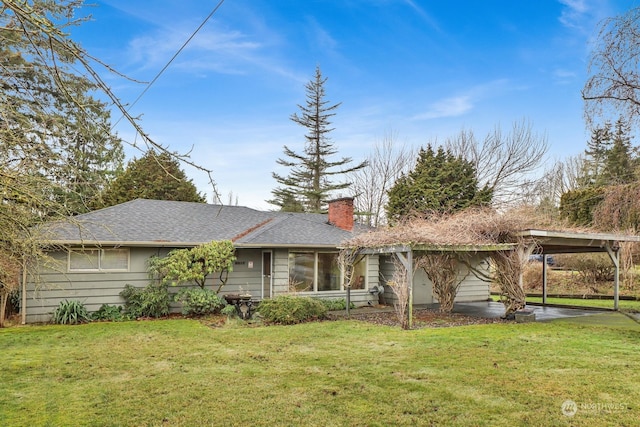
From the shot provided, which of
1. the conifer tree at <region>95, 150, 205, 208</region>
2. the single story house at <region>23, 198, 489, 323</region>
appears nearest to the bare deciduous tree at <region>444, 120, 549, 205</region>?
the single story house at <region>23, 198, 489, 323</region>

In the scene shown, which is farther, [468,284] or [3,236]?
[468,284]

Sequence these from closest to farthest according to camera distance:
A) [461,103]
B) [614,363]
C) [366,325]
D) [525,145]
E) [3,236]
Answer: [3,236] → [614,363] → [366,325] → [461,103] → [525,145]

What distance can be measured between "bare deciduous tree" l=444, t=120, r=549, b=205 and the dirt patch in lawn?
14.3 metres

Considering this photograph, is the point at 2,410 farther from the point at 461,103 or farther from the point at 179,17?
the point at 461,103

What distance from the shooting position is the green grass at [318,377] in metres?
4.53

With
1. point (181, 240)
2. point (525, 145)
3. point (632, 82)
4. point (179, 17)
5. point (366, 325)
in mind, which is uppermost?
point (525, 145)

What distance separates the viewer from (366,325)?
1052cm

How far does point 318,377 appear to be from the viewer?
595cm

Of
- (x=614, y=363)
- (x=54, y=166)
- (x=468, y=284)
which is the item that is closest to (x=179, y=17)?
(x=54, y=166)

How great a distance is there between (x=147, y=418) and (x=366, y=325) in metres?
6.73

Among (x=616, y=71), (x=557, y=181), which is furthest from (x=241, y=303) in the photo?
(x=557, y=181)

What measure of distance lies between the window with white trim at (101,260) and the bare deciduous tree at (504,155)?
19.7 meters

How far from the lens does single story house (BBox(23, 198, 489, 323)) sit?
11164 mm

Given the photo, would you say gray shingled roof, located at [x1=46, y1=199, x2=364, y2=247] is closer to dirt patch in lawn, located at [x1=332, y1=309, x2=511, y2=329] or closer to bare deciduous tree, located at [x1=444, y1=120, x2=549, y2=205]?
dirt patch in lawn, located at [x1=332, y1=309, x2=511, y2=329]
